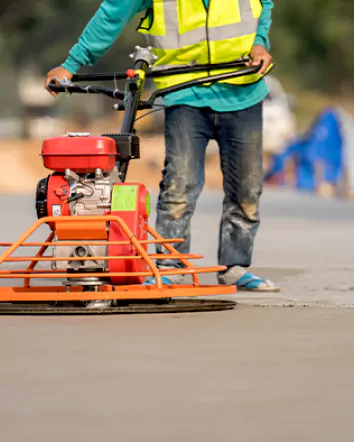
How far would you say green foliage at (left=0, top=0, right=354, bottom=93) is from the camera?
6212cm

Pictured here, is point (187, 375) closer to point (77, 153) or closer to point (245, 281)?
point (77, 153)

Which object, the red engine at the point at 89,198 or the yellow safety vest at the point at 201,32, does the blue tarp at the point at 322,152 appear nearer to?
the yellow safety vest at the point at 201,32

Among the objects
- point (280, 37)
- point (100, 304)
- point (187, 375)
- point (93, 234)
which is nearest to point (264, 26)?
point (93, 234)

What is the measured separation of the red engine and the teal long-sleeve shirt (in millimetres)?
1254

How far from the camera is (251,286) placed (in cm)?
858

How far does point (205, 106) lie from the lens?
862 cm

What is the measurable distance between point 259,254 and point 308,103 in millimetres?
66399

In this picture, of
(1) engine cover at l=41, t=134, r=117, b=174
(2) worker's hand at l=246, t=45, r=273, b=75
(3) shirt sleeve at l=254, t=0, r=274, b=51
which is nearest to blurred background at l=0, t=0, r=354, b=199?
(3) shirt sleeve at l=254, t=0, r=274, b=51

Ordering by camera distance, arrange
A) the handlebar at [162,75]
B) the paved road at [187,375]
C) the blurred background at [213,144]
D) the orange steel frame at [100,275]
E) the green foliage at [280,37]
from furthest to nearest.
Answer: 1. the green foliage at [280,37]
2. the blurred background at [213,144]
3. the handlebar at [162,75]
4. the orange steel frame at [100,275]
5. the paved road at [187,375]

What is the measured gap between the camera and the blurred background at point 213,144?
98.7ft

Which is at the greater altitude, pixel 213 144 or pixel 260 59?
pixel 260 59

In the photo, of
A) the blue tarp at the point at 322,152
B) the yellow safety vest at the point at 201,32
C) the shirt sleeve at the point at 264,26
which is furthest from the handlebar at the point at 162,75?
the blue tarp at the point at 322,152

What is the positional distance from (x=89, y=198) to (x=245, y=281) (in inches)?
58.9

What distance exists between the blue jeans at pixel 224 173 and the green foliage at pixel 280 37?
50.5 metres
